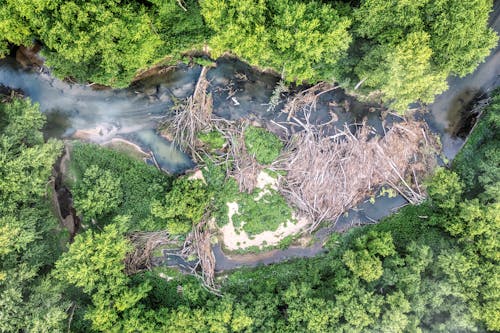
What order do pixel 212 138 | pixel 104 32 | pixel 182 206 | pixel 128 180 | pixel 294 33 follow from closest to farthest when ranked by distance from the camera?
1. pixel 104 32
2. pixel 294 33
3. pixel 182 206
4. pixel 212 138
5. pixel 128 180

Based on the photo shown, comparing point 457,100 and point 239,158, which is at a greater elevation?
point 457,100

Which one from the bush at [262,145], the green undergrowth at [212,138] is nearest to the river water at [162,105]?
the bush at [262,145]

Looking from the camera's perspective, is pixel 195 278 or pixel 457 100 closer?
pixel 195 278

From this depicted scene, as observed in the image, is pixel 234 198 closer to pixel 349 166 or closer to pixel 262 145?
pixel 262 145

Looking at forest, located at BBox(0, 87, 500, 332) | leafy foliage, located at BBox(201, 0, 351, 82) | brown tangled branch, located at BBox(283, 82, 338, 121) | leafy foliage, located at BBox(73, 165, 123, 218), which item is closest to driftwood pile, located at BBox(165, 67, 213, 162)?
forest, located at BBox(0, 87, 500, 332)

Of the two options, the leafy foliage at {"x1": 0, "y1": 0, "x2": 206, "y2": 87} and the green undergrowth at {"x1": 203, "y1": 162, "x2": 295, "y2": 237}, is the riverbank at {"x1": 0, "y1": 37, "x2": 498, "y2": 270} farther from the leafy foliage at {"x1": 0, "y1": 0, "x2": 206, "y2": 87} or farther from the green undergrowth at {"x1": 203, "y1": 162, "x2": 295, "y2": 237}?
the green undergrowth at {"x1": 203, "y1": 162, "x2": 295, "y2": 237}

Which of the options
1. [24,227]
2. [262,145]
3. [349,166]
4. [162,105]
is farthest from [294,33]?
[24,227]

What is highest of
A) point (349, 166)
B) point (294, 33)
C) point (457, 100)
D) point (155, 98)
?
point (294, 33)
